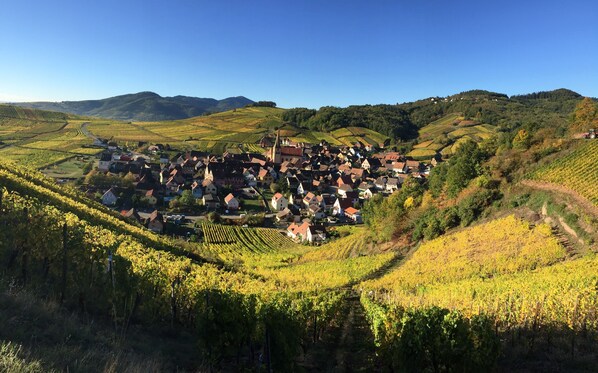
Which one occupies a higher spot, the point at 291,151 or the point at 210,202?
the point at 291,151

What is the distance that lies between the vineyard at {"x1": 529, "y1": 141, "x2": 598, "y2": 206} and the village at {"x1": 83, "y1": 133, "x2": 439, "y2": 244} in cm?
3222

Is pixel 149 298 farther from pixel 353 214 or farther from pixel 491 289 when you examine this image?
pixel 353 214

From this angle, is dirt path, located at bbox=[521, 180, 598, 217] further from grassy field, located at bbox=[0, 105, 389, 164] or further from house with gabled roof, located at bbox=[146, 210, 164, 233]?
grassy field, located at bbox=[0, 105, 389, 164]

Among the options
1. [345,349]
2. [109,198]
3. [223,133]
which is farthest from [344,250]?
[223,133]

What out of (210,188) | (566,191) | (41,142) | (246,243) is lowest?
(246,243)

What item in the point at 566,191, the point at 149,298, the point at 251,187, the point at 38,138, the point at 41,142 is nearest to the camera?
the point at 149,298

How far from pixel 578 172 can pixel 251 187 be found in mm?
70629

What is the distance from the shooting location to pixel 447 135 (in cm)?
14312

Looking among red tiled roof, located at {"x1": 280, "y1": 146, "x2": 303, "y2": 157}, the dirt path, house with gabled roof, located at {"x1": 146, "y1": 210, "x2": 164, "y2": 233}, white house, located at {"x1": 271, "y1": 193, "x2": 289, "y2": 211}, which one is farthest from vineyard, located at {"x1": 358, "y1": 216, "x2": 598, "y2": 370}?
red tiled roof, located at {"x1": 280, "y1": 146, "x2": 303, "y2": 157}

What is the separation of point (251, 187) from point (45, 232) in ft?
255

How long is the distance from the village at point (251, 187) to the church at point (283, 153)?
0.34m

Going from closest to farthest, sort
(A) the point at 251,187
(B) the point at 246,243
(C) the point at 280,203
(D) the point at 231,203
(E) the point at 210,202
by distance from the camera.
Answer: (B) the point at 246,243 < (E) the point at 210,202 < (D) the point at 231,203 < (C) the point at 280,203 < (A) the point at 251,187

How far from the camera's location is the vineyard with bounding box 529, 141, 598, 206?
26.5 metres

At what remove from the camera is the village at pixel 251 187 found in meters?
63.4
